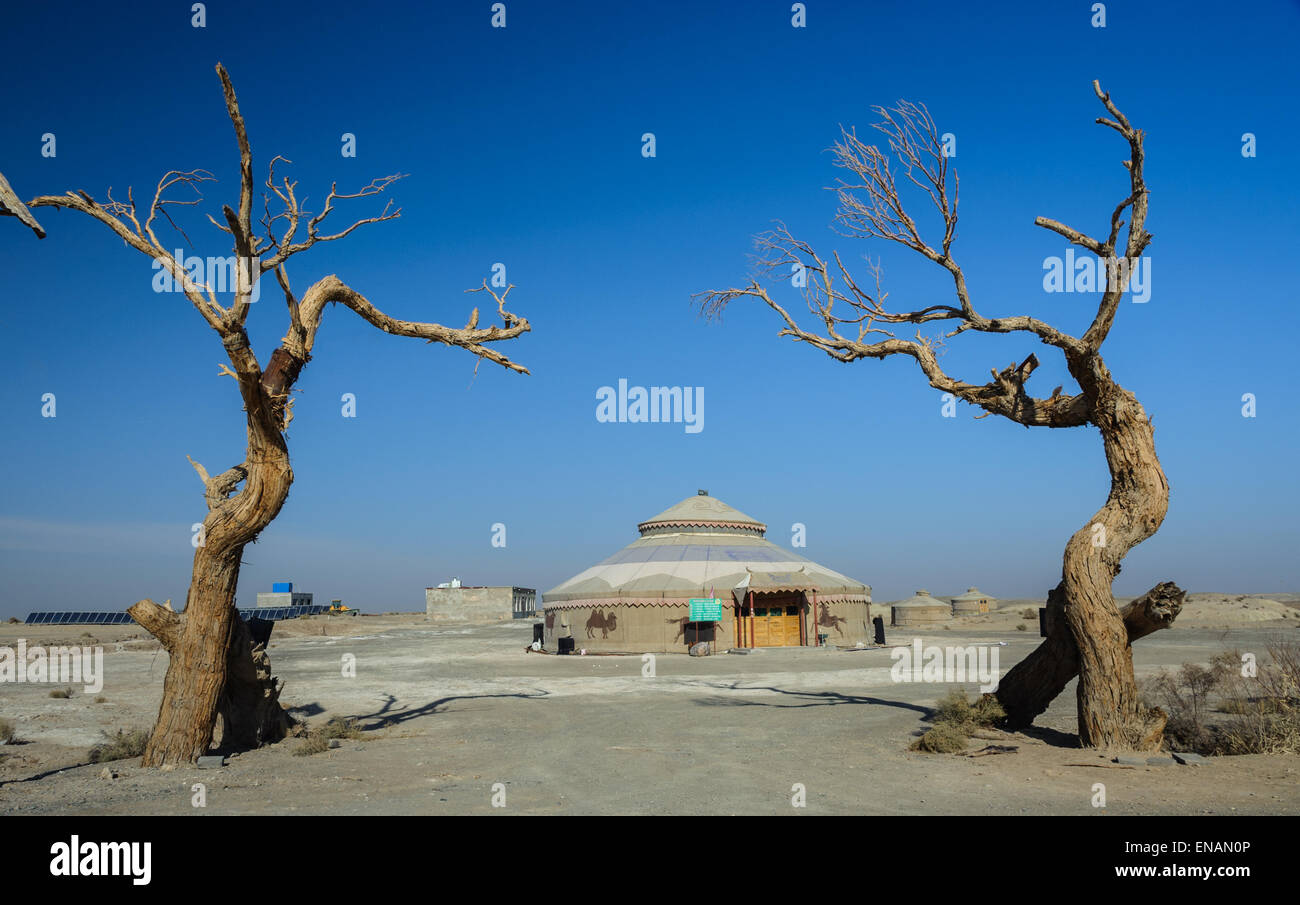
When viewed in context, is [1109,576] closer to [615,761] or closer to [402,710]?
[615,761]

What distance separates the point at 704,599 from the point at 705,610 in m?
0.55

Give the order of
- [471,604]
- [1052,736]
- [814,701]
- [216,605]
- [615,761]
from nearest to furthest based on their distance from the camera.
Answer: [216,605] < [615,761] < [1052,736] < [814,701] < [471,604]

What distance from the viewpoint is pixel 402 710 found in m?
17.9

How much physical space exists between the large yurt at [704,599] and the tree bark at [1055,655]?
25278 mm

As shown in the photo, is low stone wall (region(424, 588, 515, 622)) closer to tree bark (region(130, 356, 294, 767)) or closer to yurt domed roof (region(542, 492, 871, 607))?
yurt domed roof (region(542, 492, 871, 607))

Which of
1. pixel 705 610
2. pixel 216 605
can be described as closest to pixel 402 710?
pixel 216 605

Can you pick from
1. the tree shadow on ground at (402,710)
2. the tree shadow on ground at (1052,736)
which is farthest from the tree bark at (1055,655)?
the tree shadow on ground at (402,710)

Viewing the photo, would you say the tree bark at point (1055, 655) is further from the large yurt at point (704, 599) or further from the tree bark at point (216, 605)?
the large yurt at point (704, 599)

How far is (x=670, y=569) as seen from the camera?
1603 inches

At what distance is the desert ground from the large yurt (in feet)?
44.4

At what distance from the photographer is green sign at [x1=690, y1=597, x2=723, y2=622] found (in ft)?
123
